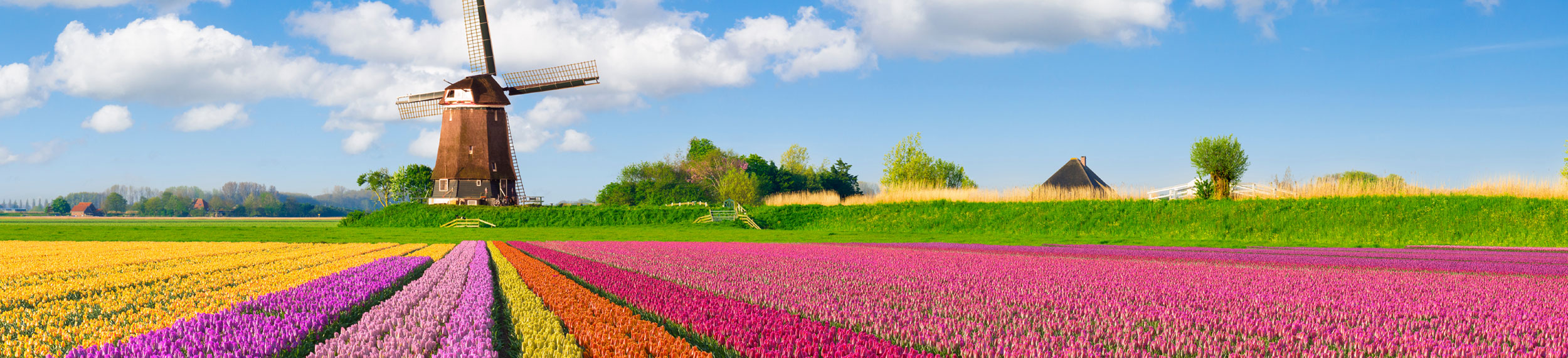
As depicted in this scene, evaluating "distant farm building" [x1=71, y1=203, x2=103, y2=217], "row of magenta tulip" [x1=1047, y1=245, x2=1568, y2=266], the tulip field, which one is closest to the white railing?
"row of magenta tulip" [x1=1047, y1=245, x2=1568, y2=266]

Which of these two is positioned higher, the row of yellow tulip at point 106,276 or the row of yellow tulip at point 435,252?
the row of yellow tulip at point 106,276

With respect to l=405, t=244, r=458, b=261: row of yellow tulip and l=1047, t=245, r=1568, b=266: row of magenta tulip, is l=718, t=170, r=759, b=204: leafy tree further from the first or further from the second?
l=1047, t=245, r=1568, b=266: row of magenta tulip

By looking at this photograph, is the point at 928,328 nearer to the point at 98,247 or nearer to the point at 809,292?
the point at 809,292

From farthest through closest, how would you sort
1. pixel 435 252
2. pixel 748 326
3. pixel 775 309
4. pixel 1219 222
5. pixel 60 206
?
pixel 60 206 < pixel 1219 222 < pixel 435 252 < pixel 775 309 < pixel 748 326

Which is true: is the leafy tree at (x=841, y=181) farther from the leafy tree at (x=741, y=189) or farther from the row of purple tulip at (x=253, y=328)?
the row of purple tulip at (x=253, y=328)

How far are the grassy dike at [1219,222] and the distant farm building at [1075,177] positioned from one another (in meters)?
24.4

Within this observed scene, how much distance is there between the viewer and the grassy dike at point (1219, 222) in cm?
2098

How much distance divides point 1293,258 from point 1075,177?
4443 centimetres

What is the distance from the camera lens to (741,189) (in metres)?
61.8

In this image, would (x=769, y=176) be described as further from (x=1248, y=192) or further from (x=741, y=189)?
(x=1248, y=192)

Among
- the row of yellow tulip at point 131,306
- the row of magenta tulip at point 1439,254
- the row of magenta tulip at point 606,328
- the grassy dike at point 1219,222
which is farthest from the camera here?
the grassy dike at point 1219,222

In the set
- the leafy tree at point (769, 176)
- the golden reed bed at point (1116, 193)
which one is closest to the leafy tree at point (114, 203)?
the leafy tree at point (769, 176)

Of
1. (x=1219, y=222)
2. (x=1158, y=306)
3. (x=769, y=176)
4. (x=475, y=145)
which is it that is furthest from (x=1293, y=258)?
(x=769, y=176)

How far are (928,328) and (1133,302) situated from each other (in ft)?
8.15
